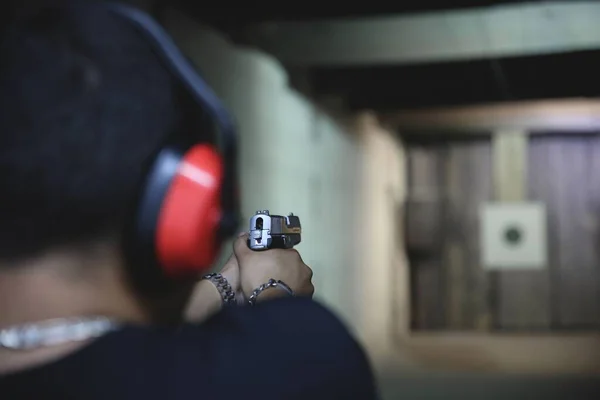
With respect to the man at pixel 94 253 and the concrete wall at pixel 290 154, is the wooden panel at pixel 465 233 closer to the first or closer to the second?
the concrete wall at pixel 290 154

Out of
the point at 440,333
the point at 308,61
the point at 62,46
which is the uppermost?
the point at 308,61

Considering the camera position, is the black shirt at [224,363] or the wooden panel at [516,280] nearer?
the black shirt at [224,363]

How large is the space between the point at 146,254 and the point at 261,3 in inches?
120

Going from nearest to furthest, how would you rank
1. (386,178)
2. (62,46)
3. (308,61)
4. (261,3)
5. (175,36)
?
(62,46) < (175,36) < (261,3) < (308,61) < (386,178)

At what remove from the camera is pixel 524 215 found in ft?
18.5

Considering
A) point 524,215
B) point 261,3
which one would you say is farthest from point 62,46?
point 524,215

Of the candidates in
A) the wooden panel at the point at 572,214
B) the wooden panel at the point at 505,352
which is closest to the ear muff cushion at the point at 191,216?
the wooden panel at the point at 505,352

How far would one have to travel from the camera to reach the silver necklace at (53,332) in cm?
53

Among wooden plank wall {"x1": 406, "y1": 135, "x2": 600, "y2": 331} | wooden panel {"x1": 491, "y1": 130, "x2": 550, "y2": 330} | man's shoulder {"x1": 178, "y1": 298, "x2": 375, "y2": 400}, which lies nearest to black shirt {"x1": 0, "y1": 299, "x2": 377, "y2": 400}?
man's shoulder {"x1": 178, "y1": 298, "x2": 375, "y2": 400}

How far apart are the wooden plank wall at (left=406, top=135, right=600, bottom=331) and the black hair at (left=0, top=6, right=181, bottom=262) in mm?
5308

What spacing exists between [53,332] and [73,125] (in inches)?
5.4

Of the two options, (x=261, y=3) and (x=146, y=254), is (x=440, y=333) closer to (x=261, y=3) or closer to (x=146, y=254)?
(x=261, y=3)

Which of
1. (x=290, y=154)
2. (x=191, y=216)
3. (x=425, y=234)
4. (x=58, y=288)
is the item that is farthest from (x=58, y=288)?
(x=425, y=234)

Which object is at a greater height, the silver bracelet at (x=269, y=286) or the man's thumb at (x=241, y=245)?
the man's thumb at (x=241, y=245)
